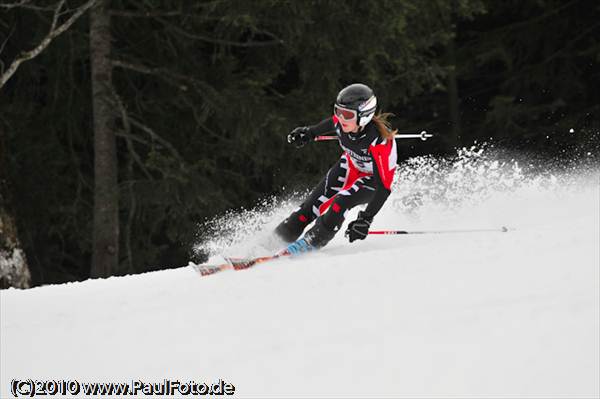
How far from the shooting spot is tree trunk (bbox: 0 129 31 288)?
852 cm

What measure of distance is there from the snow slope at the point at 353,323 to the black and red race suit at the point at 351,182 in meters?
0.46

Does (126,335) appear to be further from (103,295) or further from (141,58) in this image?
(141,58)

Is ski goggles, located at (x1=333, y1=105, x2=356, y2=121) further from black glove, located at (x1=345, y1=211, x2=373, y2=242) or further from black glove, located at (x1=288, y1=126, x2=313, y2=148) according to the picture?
black glove, located at (x1=345, y1=211, x2=373, y2=242)

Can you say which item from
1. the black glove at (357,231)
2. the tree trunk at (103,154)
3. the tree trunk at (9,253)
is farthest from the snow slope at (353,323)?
the tree trunk at (103,154)

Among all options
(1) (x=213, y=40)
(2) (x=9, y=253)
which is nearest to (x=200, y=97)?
(1) (x=213, y=40)

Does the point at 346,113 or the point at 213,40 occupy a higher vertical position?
the point at 346,113

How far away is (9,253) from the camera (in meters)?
8.60

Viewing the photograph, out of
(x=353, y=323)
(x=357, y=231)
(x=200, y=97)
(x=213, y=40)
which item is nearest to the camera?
(x=353, y=323)

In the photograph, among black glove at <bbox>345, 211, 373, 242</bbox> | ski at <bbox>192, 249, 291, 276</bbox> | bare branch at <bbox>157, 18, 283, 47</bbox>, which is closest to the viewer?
black glove at <bbox>345, 211, 373, 242</bbox>

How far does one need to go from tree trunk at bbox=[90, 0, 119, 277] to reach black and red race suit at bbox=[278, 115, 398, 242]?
4136 mm

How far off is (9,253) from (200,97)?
465 cm

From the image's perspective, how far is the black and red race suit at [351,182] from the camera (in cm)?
701

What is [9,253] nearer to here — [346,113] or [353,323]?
[346,113]

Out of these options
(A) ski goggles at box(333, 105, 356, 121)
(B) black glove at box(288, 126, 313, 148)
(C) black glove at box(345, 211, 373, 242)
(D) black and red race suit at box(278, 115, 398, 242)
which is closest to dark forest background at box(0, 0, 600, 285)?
(B) black glove at box(288, 126, 313, 148)
